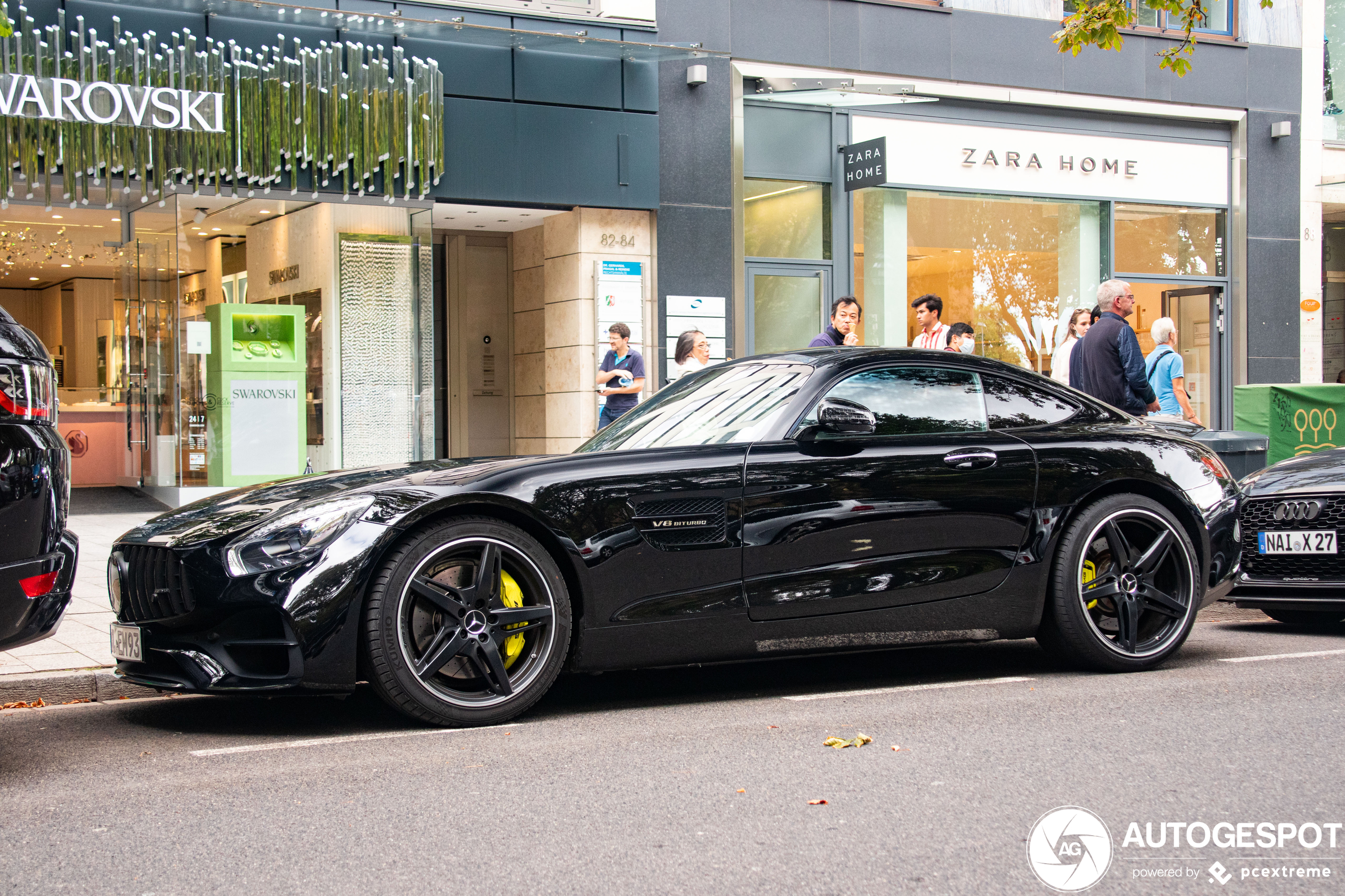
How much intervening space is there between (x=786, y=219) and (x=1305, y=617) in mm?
8343

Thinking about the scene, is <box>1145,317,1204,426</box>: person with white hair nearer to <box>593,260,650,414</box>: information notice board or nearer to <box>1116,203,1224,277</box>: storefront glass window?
<box>593,260,650,414</box>: information notice board

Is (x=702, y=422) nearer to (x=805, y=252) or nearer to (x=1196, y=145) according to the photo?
(x=805, y=252)

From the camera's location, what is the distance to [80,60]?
11.5 m

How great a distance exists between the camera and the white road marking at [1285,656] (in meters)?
6.25

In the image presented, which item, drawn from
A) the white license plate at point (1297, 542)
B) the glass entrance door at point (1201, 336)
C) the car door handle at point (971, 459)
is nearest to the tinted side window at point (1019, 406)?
the car door handle at point (971, 459)

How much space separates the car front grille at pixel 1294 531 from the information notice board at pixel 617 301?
782 cm

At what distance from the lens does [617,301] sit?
14.2m

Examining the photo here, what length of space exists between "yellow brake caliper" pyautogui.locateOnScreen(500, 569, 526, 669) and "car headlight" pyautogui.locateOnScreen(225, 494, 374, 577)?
0.56 metres

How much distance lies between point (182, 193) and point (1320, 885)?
450 inches

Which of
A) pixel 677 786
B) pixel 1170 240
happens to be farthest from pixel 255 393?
pixel 1170 240

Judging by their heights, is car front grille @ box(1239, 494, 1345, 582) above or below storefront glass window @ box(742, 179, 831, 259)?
below

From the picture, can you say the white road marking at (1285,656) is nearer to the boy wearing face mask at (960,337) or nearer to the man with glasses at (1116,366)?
the man with glasses at (1116,366)

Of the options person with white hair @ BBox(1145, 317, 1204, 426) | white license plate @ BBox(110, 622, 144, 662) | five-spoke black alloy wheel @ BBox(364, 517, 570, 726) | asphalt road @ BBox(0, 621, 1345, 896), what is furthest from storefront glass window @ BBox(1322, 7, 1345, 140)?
white license plate @ BBox(110, 622, 144, 662)

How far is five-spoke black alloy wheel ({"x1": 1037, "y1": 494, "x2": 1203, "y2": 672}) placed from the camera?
572 centimetres
